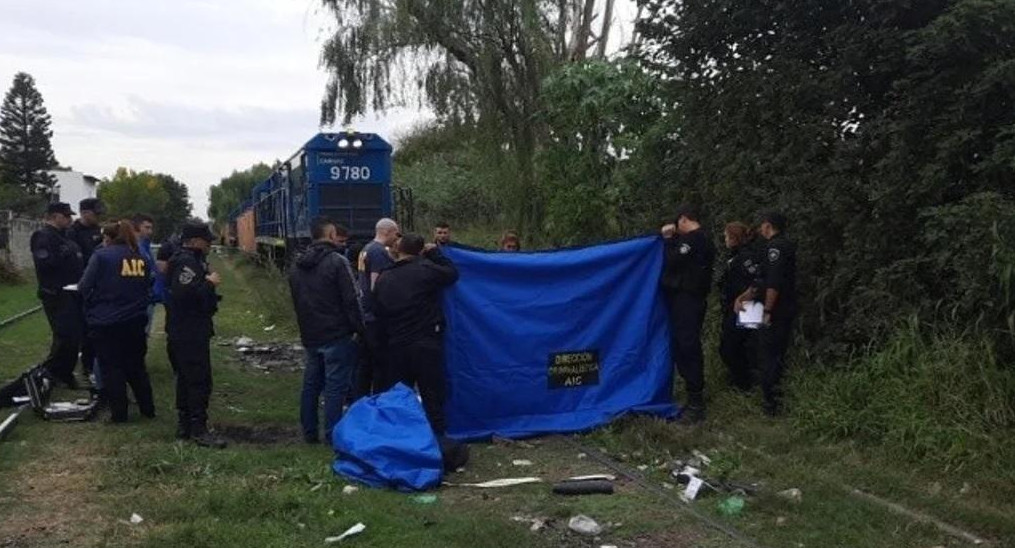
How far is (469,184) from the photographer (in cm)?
3397

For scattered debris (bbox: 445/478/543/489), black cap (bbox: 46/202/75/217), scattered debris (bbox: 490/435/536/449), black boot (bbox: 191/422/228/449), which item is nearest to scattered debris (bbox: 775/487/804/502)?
scattered debris (bbox: 445/478/543/489)

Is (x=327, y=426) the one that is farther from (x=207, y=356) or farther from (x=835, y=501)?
(x=835, y=501)

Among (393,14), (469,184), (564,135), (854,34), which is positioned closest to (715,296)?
(854,34)

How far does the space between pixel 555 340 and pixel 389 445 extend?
2.42 metres

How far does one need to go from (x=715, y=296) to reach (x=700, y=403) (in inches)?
80.3

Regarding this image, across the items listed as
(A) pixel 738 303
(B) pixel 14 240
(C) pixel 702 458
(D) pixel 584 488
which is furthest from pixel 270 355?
(B) pixel 14 240

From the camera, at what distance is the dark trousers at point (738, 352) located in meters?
9.24

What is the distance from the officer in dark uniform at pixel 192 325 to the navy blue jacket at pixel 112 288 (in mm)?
663

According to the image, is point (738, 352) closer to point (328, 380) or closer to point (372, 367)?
point (372, 367)

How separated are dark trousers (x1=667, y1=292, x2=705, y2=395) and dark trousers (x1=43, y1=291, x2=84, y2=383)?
5.82 metres

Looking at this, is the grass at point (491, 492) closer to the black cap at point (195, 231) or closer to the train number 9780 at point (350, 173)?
the black cap at point (195, 231)

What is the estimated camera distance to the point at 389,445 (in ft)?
23.2

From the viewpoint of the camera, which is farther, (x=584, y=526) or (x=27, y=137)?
(x=27, y=137)

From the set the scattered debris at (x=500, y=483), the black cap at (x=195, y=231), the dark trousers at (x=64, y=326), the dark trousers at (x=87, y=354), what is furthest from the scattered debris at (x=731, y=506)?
the dark trousers at (x=87, y=354)
